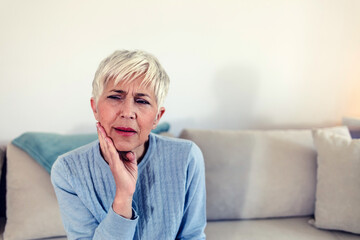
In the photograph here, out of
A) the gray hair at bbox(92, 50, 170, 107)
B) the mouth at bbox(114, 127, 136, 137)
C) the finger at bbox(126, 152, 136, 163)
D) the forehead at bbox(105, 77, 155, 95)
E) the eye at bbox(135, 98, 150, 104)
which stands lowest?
the finger at bbox(126, 152, 136, 163)

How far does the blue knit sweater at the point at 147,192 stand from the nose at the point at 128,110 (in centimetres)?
19

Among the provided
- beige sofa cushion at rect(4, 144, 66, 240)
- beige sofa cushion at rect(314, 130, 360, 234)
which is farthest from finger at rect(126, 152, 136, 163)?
beige sofa cushion at rect(314, 130, 360, 234)

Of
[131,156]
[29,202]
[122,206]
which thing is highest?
[131,156]

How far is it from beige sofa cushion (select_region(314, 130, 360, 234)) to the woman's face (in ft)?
3.28

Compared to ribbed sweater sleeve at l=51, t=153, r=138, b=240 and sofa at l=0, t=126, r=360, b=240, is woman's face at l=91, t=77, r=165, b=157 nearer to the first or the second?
ribbed sweater sleeve at l=51, t=153, r=138, b=240

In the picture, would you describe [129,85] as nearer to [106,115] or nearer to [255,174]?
[106,115]

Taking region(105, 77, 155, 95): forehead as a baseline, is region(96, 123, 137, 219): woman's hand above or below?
below

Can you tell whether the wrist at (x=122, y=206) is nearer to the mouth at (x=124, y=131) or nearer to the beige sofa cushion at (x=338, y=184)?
the mouth at (x=124, y=131)

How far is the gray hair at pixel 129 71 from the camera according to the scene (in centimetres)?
98

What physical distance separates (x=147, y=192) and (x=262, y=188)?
0.74 m

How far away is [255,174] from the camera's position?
1665 mm

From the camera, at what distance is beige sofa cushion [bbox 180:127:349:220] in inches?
64.7

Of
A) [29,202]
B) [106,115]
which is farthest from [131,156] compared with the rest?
[29,202]

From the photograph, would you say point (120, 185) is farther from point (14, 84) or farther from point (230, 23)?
point (230, 23)
